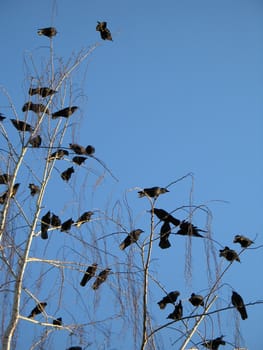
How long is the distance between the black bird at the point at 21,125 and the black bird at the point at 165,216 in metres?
0.49

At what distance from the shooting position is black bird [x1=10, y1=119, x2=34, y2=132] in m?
2.04

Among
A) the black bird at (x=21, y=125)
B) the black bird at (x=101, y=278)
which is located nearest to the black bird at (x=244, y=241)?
the black bird at (x=101, y=278)

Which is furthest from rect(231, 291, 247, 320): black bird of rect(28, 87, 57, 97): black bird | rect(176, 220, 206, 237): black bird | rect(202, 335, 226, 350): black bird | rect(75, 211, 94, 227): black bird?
rect(28, 87, 57, 97): black bird

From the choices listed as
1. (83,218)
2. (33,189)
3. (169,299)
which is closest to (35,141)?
(33,189)

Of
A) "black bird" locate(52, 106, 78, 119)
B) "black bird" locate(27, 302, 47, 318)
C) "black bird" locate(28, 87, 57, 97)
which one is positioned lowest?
"black bird" locate(27, 302, 47, 318)

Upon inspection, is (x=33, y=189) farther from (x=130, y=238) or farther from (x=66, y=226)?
(x=130, y=238)

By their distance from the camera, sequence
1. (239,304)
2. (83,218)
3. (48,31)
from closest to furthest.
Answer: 1. (239,304)
2. (83,218)
3. (48,31)

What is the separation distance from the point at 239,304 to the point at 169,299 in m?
0.23

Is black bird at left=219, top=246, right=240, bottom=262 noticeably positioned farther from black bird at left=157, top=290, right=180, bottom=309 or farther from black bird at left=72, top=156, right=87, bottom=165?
black bird at left=72, top=156, right=87, bottom=165

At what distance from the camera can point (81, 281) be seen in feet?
6.55

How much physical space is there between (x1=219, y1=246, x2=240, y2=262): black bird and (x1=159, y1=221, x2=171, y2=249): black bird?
20 cm

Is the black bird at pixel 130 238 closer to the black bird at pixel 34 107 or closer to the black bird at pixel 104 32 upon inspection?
the black bird at pixel 34 107

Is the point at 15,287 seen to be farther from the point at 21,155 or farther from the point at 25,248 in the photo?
the point at 21,155

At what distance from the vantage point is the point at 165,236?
6.39 feet
